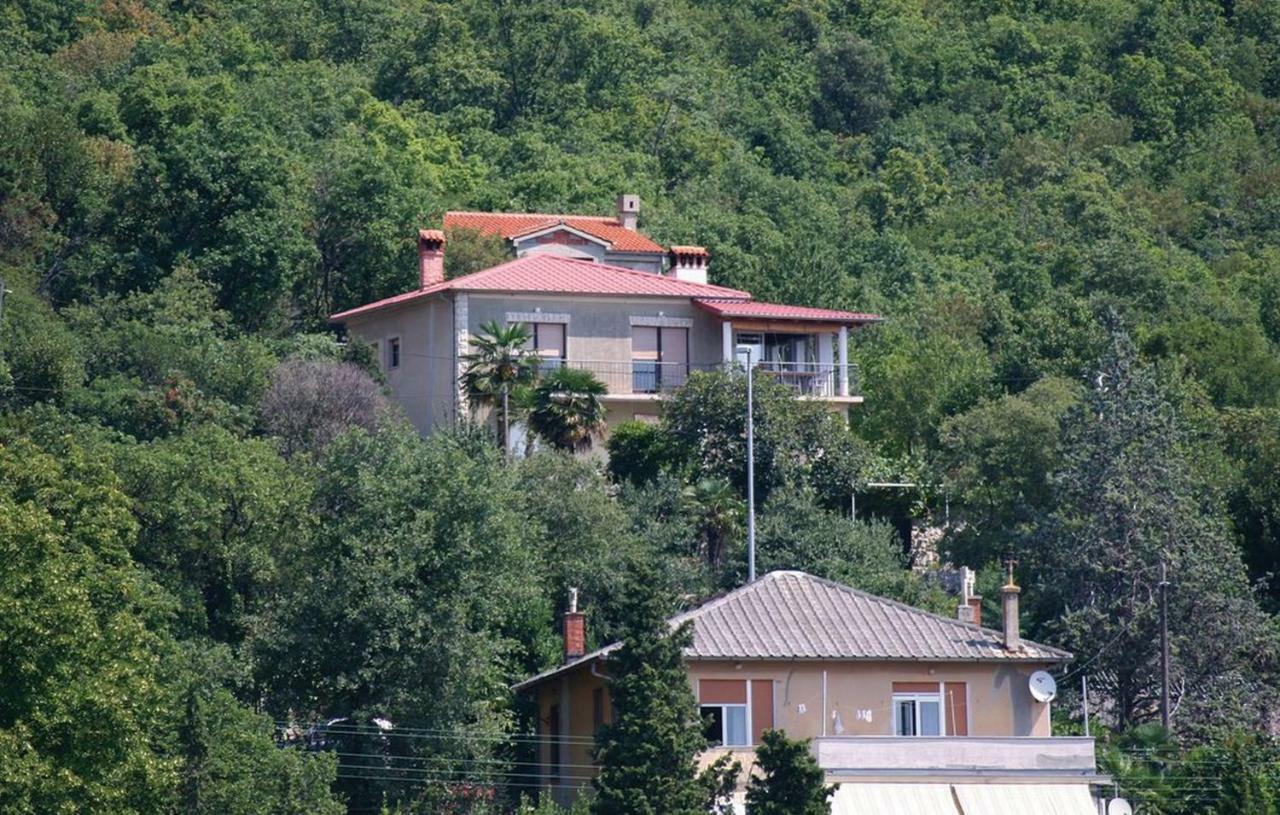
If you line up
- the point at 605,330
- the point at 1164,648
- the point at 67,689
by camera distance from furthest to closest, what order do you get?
the point at 605,330 < the point at 1164,648 < the point at 67,689

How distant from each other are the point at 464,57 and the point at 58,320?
36.8 m

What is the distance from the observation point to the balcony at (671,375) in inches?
2263

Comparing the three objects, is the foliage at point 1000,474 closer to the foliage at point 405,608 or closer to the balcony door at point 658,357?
the balcony door at point 658,357

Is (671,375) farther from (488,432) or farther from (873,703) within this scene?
(873,703)

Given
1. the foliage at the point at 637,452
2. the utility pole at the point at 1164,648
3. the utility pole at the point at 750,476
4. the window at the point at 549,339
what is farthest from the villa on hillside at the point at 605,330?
the utility pole at the point at 1164,648

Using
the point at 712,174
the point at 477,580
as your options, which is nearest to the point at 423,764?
the point at 477,580

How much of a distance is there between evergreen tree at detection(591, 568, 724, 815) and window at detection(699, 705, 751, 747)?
2.57 meters

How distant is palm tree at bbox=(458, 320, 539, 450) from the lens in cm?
5484

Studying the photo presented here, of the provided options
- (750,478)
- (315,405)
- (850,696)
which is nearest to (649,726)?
(850,696)

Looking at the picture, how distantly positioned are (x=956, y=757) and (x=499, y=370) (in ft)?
61.9

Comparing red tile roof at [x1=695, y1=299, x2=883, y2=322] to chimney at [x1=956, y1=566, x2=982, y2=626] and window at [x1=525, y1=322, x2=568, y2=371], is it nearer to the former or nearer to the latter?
window at [x1=525, y1=322, x2=568, y2=371]

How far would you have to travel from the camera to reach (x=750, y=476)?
48.4 m

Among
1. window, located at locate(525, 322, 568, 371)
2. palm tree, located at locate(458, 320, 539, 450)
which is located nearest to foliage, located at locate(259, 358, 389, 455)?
palm tree, located at locate(458, 320, 539, 450)

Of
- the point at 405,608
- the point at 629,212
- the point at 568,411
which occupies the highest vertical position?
the point at 629,212
